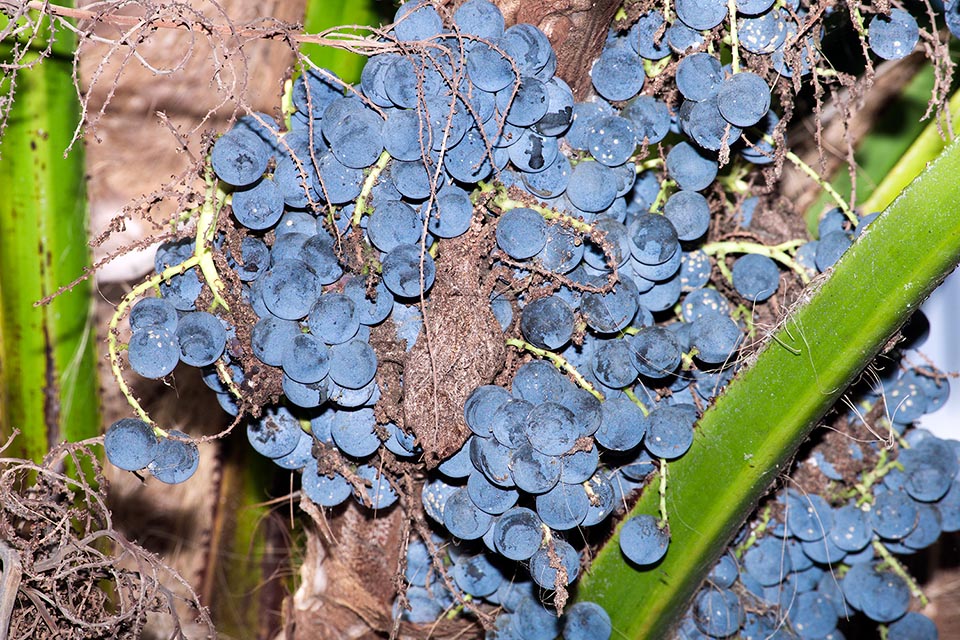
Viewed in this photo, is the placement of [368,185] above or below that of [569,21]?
below

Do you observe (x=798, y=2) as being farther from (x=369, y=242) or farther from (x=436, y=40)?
(x=369, y=242)

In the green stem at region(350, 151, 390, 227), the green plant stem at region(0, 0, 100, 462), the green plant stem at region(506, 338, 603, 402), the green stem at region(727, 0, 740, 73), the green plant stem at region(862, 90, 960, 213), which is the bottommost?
the green plant stem at region(0, 0, 100, 462)

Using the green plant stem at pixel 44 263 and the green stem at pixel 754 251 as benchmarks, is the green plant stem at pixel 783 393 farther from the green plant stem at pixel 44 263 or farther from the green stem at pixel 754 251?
the green plant stem at pixel 44 263

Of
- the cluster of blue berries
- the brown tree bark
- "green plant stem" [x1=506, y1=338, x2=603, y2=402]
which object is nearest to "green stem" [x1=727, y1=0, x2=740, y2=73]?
the cluster of blue berries

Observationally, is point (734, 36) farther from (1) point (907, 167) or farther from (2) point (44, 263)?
(2) point (44, 263)

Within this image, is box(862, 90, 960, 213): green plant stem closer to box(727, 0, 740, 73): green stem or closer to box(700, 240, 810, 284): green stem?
box(700, 240, 810, 284): green stem

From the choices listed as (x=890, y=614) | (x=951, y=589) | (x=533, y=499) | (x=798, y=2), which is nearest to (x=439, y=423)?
(x=533, y=499)

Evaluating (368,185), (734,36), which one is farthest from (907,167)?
(368,185)

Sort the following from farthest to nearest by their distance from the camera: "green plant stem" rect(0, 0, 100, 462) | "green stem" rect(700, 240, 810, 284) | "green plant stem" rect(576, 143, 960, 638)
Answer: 1. "green plant stem" rect(0, 0, 100, 462)
2. "green stem" rect(700, 240, 810, 284)
3. "green plant stem" rect(576, 143, 960, 638)
